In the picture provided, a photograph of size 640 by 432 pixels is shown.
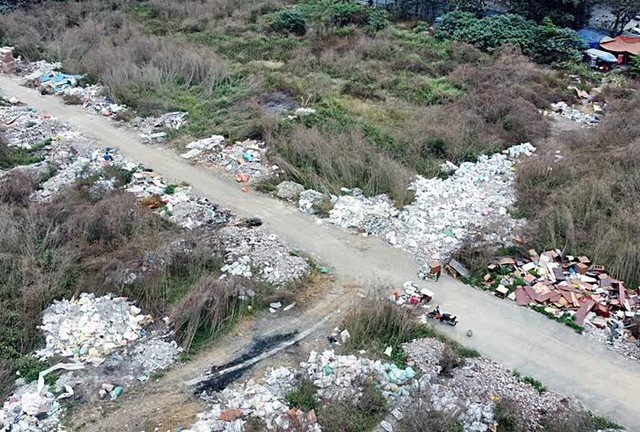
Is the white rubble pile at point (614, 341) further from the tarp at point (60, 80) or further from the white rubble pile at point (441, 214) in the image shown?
the tarp at point (60, 80)

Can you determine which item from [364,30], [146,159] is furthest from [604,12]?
[146,159]

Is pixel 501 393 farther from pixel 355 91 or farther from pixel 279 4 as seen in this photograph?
pixel 279 4

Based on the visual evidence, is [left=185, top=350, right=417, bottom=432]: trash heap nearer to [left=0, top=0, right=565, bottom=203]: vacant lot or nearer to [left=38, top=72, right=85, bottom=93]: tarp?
[left=0, top=0, right=565, bottom=203]: vacant lot

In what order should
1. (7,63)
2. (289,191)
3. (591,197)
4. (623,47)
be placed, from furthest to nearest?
(623,47), (7,63), (289,191), (591,197)

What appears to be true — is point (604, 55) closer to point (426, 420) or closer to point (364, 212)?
point (364, 212)

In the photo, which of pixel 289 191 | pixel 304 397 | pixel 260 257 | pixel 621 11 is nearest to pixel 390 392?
pixel 304 397
